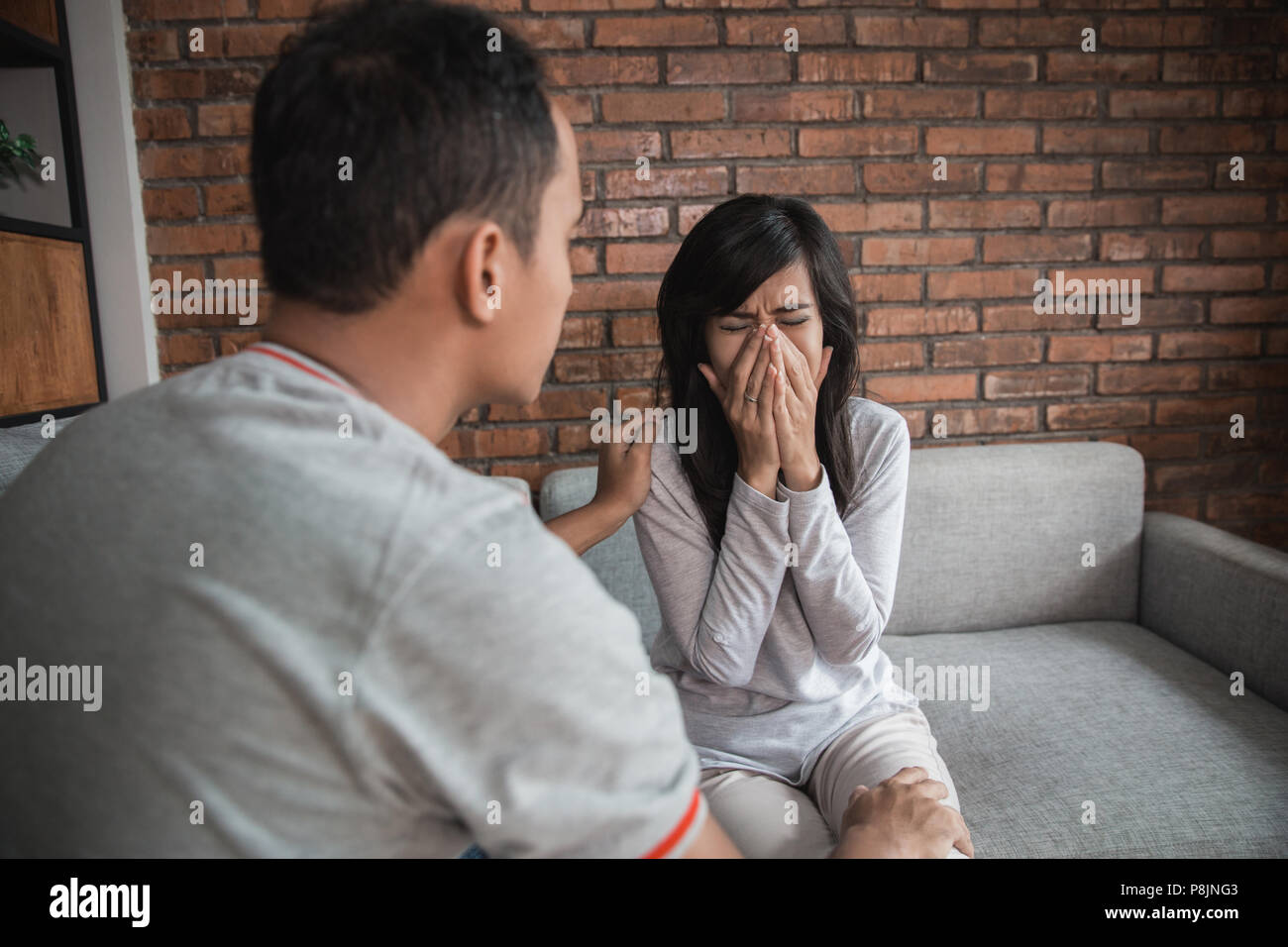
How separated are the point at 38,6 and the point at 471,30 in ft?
5.61

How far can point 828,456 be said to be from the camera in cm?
140

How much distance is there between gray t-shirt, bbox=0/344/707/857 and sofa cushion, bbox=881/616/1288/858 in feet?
3.41

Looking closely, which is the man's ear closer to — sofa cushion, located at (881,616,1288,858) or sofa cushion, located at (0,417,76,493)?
sofa cushion, located at (0,417,76,493)

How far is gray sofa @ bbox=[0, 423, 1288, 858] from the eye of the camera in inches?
49.9

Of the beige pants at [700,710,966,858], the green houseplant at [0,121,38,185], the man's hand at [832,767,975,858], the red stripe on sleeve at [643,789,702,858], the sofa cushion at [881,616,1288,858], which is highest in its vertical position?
the green houseplant at [0,121,38,185]

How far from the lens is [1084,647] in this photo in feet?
5.94

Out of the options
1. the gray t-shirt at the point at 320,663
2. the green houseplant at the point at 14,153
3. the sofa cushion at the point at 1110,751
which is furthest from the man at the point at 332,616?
the green houseplant at the point at 14,153

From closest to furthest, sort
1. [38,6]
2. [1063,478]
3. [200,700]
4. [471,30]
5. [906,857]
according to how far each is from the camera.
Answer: [200,700], [471,30], [906,857], [38,6], [1063,478]

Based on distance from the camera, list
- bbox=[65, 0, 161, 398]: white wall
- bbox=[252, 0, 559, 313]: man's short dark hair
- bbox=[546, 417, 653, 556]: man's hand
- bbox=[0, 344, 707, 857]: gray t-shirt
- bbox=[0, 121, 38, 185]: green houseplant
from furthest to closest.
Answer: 1. bbox=[65, 0, 161, 398]: white wall
2. bbox=[0, 121, 38, 185]: green houseplant
3. bbox=[546, 417, 653, 556]: man's hand
4. bbox=[252, 0, 559, 313]: man's short dark hair
5. bbox=[0, 344, 707, 857]: gray t-shirt

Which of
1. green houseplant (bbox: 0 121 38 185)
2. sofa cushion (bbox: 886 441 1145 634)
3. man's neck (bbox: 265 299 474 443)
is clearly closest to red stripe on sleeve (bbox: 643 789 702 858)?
man's neck (bbox: 265 299 474 443)

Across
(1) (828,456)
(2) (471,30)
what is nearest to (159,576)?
(2) (471,30)

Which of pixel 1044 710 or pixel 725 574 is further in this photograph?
pixel 1044 710

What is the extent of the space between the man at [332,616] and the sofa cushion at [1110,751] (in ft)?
3.19
